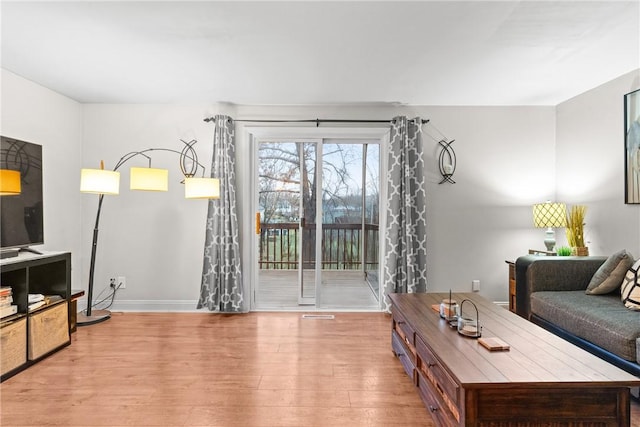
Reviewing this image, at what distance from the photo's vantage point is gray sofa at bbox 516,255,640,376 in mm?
2131

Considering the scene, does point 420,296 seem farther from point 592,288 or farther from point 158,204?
point 158,204

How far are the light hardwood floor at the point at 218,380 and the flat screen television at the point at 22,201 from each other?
1.00 meters

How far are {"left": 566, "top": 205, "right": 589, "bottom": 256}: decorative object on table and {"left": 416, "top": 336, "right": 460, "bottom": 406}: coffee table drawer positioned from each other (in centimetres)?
236

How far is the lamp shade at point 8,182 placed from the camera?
2518 mm

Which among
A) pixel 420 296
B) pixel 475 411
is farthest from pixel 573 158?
pixel 475 411

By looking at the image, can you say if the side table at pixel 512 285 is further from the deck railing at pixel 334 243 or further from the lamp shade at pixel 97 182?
the lamp shade at pixel 97 182

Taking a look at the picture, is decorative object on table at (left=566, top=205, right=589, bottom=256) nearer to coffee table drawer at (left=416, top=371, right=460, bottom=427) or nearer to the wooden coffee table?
the wooden coffee table

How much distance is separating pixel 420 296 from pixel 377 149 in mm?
2099

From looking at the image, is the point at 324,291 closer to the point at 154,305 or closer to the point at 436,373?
the point at 154,305

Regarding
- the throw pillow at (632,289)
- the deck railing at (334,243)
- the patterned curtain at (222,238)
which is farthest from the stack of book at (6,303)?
the throw pillow at (632,289)

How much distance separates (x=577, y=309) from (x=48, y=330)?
404 centimetres

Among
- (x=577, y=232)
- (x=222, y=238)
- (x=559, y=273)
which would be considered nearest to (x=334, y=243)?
(x=222, y=238)

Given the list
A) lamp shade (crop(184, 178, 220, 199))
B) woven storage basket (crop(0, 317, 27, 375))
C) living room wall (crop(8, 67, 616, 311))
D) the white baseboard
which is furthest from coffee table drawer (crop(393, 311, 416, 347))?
woven storage basket (crop(0, 317, 27, 375))

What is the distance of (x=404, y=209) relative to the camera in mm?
4055
